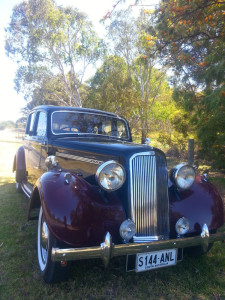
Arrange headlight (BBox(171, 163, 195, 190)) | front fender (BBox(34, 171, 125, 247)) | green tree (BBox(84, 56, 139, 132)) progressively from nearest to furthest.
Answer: front fender (BBox(34, 171, 125, 247)), headlight (BBox(171, 163, 195, 190)), green tree (BBox(84, 56, 139, 132))

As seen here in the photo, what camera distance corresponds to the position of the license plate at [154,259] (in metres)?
1.91

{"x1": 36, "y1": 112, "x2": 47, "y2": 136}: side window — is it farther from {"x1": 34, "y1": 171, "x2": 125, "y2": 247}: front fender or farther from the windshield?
{"x1": 34, "y1": 171, "x2": 125, "y2": 247}: front fender

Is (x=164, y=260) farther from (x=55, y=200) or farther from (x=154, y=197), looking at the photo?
(x=55, y=200)

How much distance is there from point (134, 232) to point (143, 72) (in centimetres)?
1490

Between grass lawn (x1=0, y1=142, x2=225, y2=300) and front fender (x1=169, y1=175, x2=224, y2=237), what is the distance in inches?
18.3

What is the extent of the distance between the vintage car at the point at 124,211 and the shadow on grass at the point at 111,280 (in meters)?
0.16

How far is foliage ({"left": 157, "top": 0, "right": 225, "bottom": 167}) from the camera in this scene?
425 centimetres

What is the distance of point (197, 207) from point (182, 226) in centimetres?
29

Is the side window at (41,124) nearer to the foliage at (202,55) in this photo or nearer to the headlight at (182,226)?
the headlight at (182,226)

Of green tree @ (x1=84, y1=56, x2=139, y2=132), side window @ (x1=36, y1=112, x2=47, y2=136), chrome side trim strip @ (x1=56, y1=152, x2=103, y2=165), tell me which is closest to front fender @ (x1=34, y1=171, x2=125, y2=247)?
chrome side trim strip @ (x1=56, y1=152, x2=103, y2=165)

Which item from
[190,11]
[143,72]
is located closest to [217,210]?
[190,11]

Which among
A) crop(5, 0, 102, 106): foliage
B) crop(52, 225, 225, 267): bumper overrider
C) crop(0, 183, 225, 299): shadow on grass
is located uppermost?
crop(5, 0, 102, 106): foliage

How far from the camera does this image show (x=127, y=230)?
6.55 feet

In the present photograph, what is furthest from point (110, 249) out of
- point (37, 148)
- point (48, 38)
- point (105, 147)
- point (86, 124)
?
point (48, 38)
